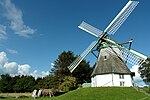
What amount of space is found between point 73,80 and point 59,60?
1563cm

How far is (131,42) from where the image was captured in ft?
149

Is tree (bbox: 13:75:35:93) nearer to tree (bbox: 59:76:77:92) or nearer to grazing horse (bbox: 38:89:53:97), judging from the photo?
tree (bbox: 59:76:77:92)

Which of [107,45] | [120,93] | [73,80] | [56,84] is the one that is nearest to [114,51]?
[107,45]

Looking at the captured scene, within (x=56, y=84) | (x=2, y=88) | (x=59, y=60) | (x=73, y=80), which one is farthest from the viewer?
(x=2, y=88)

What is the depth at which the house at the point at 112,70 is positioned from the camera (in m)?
50.0

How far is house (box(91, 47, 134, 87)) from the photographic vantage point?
50.0m

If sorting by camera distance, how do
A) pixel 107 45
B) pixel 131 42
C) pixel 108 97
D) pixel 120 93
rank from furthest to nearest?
pixel 107 45 → pixel 131 42 → pixel 120 93 → pixel 108 97

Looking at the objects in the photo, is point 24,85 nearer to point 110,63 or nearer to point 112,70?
point 110,63

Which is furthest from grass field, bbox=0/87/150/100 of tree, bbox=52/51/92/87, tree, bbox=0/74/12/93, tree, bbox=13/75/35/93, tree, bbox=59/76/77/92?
tree, bbox=0/74/12/93

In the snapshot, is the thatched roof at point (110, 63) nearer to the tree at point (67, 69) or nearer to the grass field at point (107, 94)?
the grass field at point (107, 94)

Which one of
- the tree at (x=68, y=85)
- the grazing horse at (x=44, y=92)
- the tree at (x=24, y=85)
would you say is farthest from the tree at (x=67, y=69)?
the tree at (x=24, y=85)

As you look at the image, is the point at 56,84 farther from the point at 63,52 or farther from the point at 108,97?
the point at 108,97

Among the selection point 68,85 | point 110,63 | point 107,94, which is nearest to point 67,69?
point 68,85

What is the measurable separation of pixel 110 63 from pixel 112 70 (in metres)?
1.62
